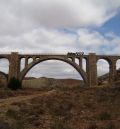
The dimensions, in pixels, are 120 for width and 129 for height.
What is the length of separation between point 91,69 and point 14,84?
18.0 m

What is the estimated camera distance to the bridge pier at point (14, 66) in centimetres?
7631

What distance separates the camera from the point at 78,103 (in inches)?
1256

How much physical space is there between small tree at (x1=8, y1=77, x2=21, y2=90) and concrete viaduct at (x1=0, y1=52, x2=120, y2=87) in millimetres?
2518

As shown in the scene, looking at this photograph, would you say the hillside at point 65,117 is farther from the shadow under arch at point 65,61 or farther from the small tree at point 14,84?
the shadow under arch at point 65,61

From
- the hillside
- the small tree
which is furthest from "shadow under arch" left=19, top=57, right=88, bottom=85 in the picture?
the hillside

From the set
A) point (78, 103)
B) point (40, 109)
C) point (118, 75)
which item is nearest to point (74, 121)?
point (40, 109)

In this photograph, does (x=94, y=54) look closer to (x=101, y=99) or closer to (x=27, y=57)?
(x=27, y=57)

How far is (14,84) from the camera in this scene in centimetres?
7188

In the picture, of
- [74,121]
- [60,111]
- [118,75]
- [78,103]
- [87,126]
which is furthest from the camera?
[118,75]

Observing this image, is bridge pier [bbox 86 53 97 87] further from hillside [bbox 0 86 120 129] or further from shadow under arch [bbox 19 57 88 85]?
hillside [bbox 0 86 120 129]

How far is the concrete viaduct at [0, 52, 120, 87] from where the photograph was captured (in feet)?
252

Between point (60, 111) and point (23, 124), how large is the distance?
584cm

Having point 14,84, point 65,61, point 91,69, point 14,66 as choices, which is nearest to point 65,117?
point 14,84

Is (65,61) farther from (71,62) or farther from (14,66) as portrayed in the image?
(14,66)
